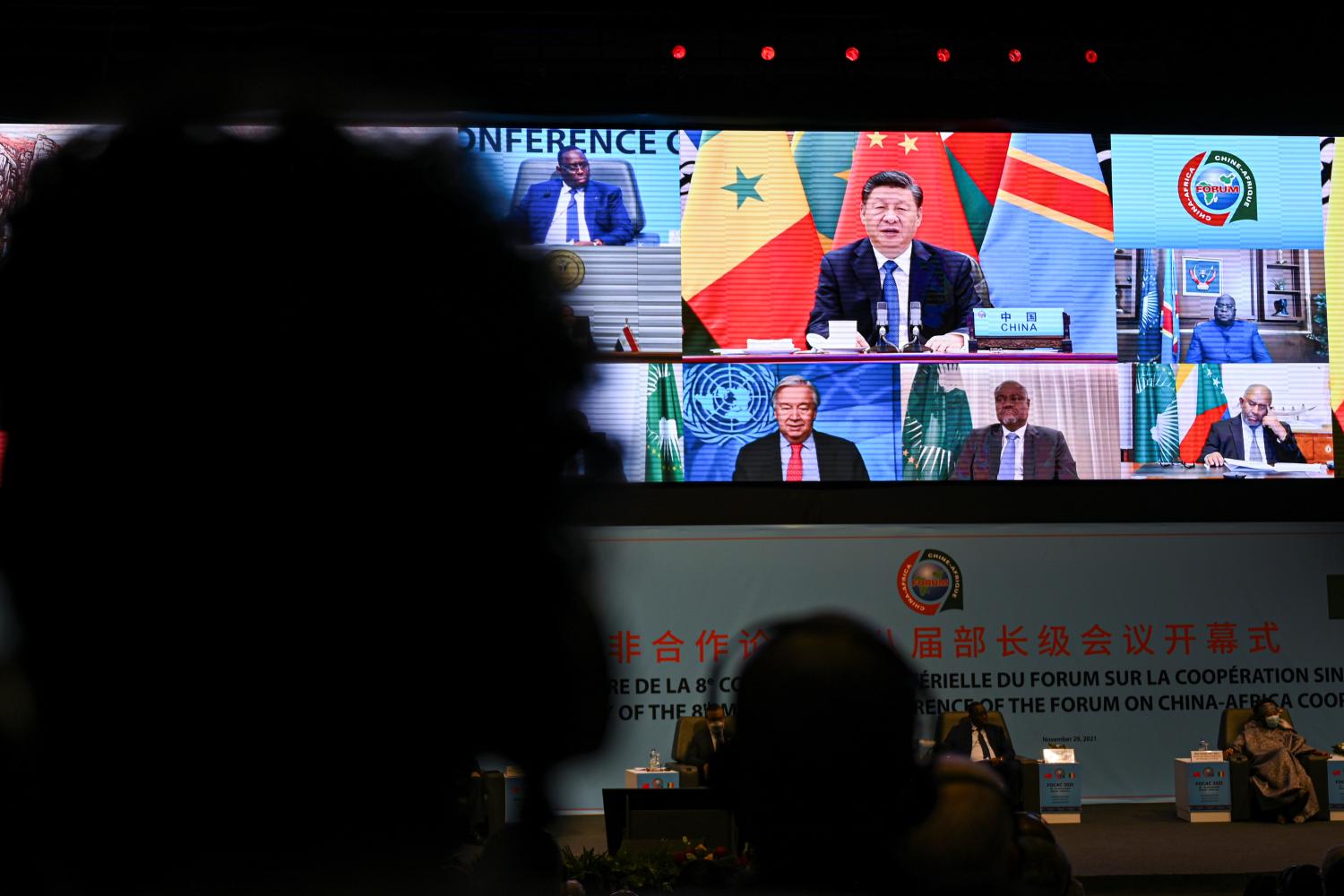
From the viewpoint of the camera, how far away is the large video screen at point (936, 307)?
27.7 feet

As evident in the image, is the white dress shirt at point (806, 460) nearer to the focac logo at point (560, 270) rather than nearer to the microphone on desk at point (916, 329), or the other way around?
the microphone on desk at point (916, 329)

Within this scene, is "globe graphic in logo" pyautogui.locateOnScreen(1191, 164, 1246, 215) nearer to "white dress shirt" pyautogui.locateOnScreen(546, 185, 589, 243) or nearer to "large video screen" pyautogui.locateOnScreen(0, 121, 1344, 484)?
"large video screen" pyautogui.locateOnScreen(0, 121, 1344, 484)

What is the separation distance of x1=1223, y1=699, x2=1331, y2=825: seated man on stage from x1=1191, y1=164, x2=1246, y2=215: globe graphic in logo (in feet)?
12.0

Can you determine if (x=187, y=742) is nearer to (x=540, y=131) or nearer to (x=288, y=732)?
(x=288, y=732)

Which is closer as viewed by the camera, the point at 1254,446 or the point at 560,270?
the point at 560,270

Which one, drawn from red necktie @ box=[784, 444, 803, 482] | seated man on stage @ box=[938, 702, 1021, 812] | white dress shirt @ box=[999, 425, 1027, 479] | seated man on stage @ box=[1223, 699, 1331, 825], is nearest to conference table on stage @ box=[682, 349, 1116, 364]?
white dress shirt @ box=[999, 425, 1027, 479]

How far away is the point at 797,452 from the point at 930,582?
7.20ft

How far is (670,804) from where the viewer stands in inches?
231

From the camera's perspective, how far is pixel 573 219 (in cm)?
844

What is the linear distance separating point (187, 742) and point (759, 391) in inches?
322

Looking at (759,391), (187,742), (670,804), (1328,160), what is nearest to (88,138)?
(187,742)

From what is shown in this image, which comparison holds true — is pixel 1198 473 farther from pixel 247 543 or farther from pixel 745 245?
pixel 247 543

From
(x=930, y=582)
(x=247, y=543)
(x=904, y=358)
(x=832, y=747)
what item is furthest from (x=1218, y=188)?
(x=247, y=543)

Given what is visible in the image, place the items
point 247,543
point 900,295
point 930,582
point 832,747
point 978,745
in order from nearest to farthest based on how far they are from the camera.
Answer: point 247,543 < point 832,747 < point 900,295 < point 978,745 < point 930,582
